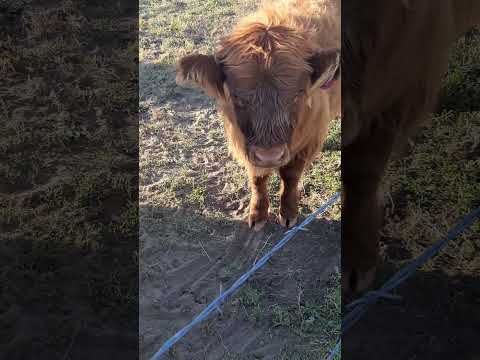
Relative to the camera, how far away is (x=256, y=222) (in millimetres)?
2898

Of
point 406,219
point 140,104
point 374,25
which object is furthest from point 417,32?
point 140,104

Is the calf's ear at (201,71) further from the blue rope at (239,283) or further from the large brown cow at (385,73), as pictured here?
the blue rope at (239,283)

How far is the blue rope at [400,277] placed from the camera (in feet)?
6.68

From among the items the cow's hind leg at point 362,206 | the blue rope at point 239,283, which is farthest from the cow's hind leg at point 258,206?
the cow's hind leg at point 362,206

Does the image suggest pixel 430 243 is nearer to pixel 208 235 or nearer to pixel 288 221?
pixel 288 221

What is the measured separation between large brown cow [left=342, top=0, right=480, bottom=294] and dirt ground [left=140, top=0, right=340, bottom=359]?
571mm

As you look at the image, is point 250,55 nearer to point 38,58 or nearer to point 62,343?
point 62,343

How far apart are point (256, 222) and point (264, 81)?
0.92 m

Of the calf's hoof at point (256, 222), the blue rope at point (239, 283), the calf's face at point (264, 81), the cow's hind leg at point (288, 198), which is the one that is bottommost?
the blue rope at point (239, 283)

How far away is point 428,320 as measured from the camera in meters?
2.06

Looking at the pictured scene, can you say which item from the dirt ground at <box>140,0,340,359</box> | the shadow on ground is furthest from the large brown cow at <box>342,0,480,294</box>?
the dirt ground at <box>140,0,340,359</box>

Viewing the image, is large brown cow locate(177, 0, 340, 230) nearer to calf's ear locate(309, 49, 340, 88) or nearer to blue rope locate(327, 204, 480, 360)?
calf's ear locate(309, 49, 340, 88)

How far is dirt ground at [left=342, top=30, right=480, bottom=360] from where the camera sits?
77.6 inches

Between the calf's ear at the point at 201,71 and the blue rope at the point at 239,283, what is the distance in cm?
91
